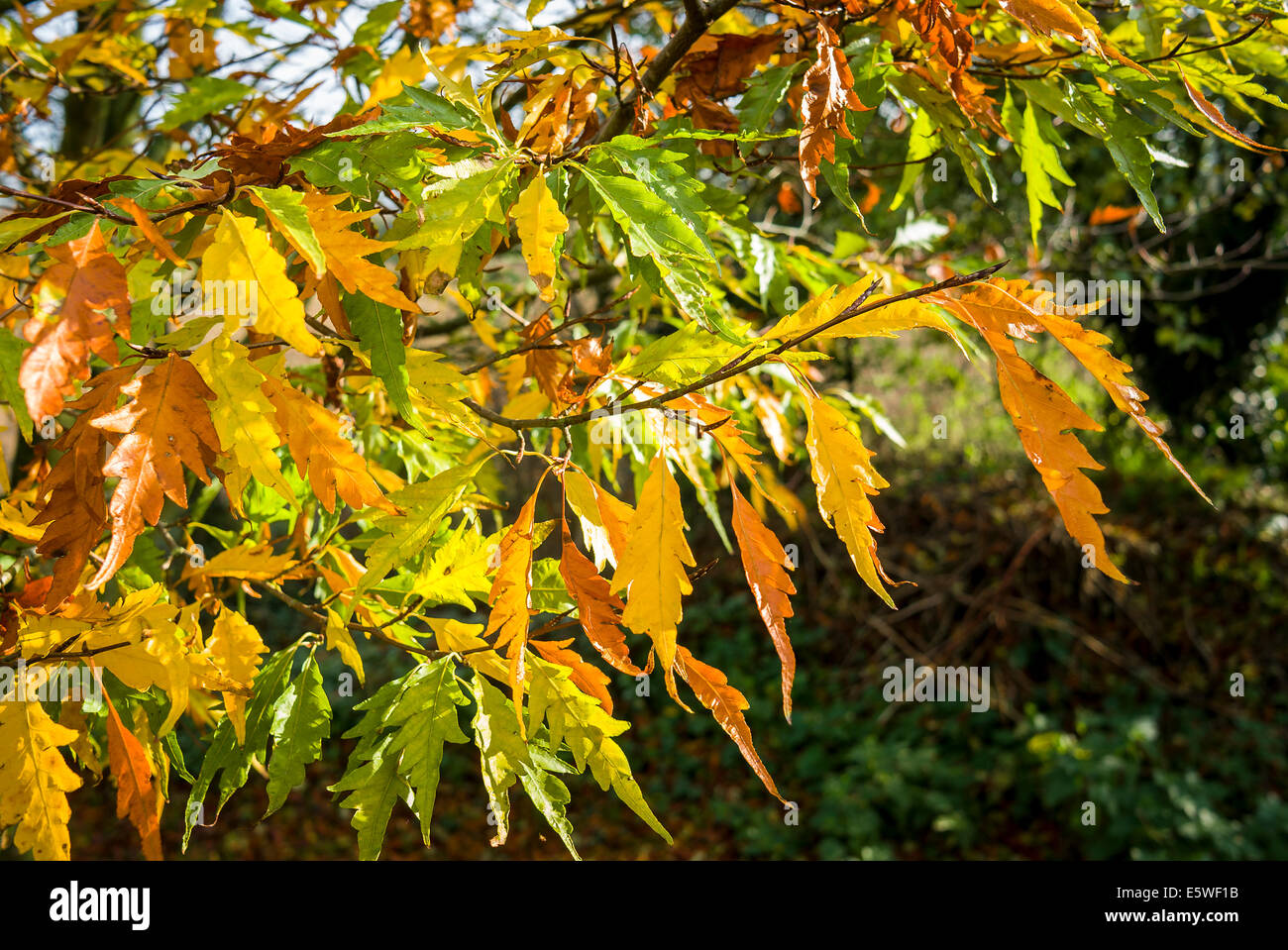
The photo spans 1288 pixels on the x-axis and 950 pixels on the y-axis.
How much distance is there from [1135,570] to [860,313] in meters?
4.93

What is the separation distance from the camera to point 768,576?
89 centimetres

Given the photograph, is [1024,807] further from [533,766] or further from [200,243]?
[200,243]

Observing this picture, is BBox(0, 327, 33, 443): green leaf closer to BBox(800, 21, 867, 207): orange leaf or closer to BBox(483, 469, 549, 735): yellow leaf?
BBox(483, 469, 549, 735): yellow leaf

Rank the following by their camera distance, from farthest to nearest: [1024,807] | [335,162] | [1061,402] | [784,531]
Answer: [784,531]
[1024,807]
[335,162]
[1061,402]

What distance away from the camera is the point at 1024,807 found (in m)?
4.26

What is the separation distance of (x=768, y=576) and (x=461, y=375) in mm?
449

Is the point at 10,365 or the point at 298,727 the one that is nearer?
the point at 10,365

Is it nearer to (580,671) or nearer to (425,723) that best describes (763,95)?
(580,671)

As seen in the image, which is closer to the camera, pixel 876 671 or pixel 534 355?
pixel 534 355

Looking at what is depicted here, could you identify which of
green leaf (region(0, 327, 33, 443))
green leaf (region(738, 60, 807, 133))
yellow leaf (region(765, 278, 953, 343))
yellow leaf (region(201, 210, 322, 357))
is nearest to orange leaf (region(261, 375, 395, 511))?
yellow leaf (region(201, 210, 322, 357))

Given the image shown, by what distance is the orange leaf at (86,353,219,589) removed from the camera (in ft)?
2.59

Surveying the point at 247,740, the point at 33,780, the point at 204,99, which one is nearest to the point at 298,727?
the point at 247,740

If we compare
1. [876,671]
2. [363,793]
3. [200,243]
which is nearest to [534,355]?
[200,243]

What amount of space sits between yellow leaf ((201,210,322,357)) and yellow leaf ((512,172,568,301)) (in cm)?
23
